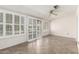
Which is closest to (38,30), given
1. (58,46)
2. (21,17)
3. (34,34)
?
(34,34)

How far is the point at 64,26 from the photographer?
9.90 feet

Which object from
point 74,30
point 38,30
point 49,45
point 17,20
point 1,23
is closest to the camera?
point 74,30

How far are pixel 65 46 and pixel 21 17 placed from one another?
208 cm

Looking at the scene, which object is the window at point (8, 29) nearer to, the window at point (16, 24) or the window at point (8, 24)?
the window at point (8, 24)

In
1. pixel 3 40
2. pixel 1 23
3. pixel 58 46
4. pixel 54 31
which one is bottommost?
pixel 58 46

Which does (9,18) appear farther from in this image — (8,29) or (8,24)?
(8,29)

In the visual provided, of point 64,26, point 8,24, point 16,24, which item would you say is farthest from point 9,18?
point 64,26

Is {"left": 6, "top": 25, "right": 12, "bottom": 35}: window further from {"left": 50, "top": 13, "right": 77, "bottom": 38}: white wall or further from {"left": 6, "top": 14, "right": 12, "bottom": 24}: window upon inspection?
{"left": 50, "top": 13, "right": 77, "bottom": 38}: white wall

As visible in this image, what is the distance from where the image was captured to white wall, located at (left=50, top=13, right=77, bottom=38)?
283 centimetres

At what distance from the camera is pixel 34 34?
3.69 meters

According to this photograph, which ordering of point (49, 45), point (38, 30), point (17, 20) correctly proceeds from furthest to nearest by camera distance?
point (38, 30)
point (17, 20)
point (49, 45)

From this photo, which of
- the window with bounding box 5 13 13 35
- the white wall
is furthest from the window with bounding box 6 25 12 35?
the white wall

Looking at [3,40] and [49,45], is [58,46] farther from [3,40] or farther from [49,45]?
[3,40]

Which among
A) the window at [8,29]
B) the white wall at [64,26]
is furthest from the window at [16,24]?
the white wall at [64,26]
